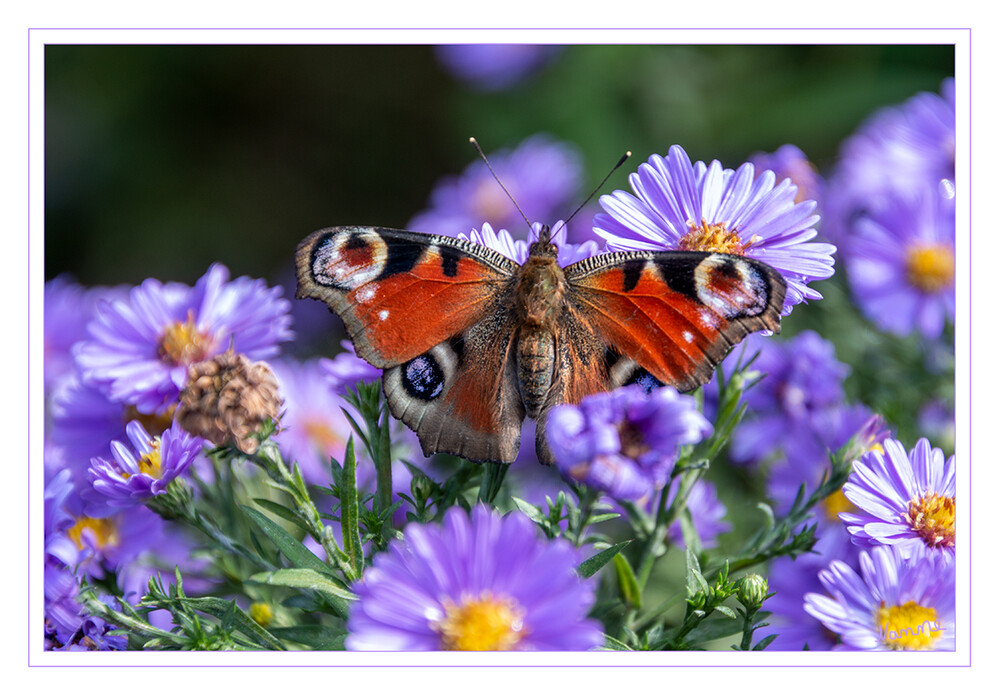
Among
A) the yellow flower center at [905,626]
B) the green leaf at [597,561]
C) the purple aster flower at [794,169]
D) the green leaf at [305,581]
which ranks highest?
the purple aster flower at [794,169]

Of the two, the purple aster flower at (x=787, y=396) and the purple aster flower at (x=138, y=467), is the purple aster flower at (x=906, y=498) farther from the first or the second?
the purple aster flower at (x=138, y=467)

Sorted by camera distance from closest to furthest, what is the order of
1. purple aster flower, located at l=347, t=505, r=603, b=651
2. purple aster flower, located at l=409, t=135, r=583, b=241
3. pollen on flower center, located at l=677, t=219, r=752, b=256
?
purple aster flower, located at l=347, t=505, r=603, b=651 < pollen on flower center, located at l=677, t=219, r=752, b=256 < purple aster flower, located at l=409, t=135, r=583, b=241

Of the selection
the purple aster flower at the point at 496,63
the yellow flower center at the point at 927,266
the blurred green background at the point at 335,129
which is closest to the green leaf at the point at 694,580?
the yellow flower center at the point at 927,266

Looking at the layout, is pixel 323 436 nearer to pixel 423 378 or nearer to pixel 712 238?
pixel 423 378

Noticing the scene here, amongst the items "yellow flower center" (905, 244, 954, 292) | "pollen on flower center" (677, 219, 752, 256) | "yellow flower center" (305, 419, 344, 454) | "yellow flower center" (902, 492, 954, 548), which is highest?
"yellow flower center" (905, 244, 954, 292)

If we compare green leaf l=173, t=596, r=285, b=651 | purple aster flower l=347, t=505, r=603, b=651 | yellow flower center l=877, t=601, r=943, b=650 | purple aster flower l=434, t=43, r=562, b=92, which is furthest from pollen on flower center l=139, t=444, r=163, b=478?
purple aster flower l=434, t=43, r=562, b=92

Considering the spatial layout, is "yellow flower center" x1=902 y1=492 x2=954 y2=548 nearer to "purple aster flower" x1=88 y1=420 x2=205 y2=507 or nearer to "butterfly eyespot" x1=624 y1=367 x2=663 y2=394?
"butterfly eyespot" x1=624 y1=367 x2=663 y2=394
